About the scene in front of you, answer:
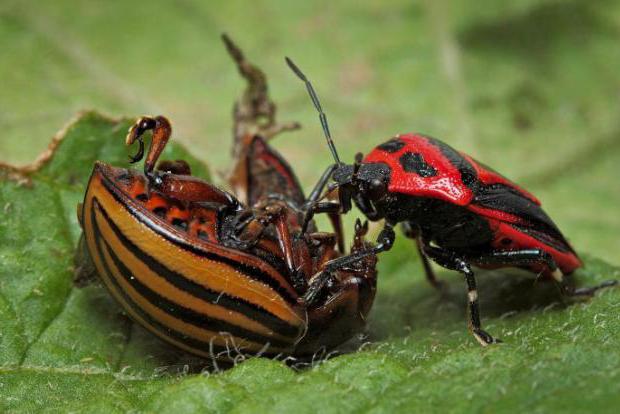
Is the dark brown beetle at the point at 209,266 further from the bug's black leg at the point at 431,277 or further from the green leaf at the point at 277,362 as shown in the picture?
the bug's black leg at the point at 431,277

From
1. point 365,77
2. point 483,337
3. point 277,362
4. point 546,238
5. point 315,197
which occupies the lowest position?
point 483,337

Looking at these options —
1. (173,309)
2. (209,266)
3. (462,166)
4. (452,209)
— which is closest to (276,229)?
(209,266)

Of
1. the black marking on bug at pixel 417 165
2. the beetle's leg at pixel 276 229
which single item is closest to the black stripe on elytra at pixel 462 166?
the black marking on bug at pixel 417 165

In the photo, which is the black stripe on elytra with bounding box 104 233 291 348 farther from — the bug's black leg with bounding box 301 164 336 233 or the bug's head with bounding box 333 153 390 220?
the bug's head with bounding box 333 153 390 220

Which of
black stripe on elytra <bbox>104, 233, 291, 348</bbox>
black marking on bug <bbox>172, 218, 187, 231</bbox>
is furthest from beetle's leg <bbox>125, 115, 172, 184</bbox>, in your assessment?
black stripe on elytra <bbox>104, 233, 291, 348</bbox>

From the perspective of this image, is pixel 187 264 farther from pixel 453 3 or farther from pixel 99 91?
pixel 453 3

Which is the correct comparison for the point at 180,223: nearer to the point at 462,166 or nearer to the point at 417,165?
the point at 417,165
